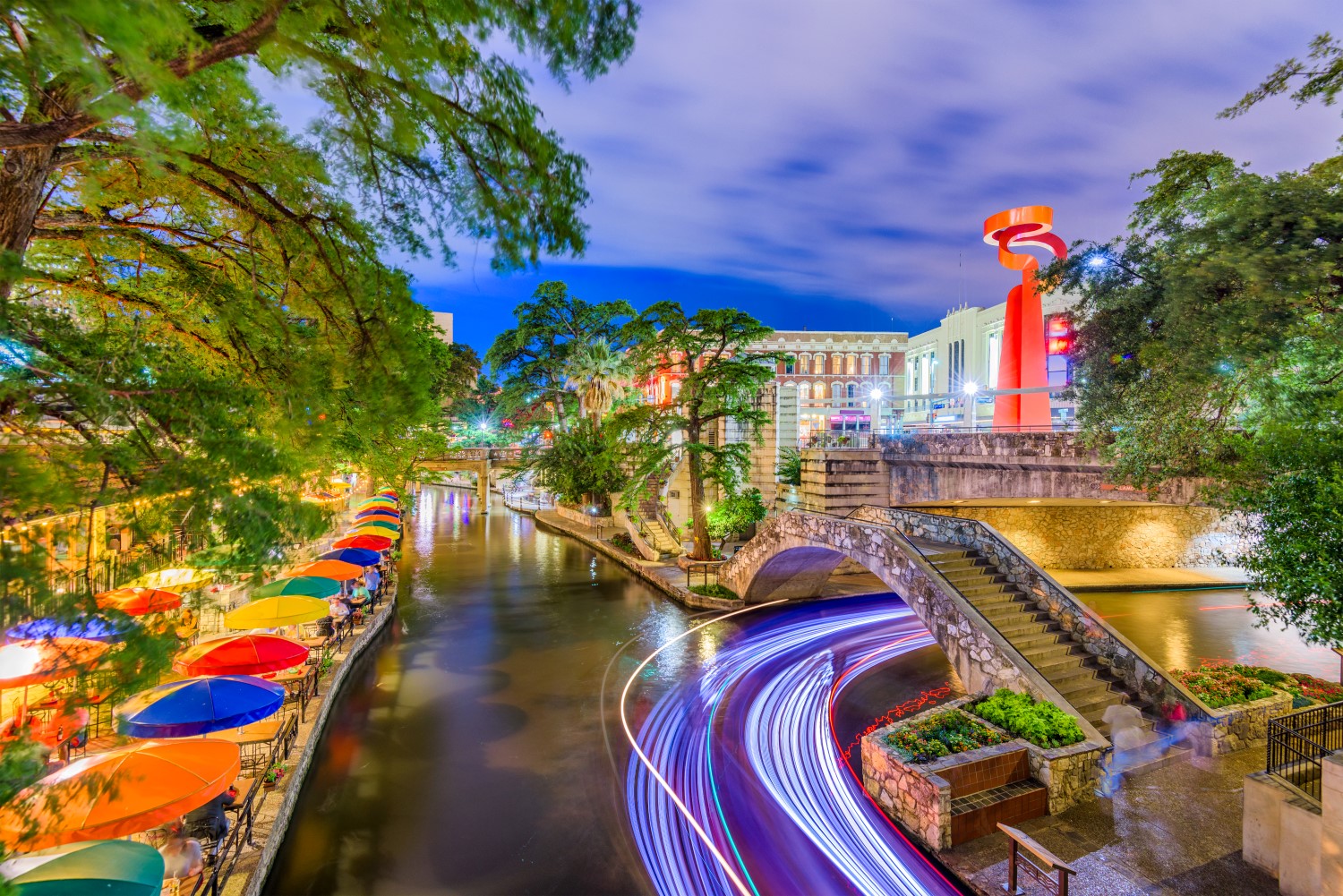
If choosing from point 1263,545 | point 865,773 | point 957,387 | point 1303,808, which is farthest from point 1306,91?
point 957,387

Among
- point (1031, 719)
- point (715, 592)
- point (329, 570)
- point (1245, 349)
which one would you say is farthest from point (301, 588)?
point (1245, 349)

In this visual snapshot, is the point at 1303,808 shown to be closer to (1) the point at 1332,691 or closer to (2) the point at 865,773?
(2) the point at 865,773

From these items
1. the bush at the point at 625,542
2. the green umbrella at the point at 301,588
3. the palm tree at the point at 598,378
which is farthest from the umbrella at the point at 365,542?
the palm tree at the point at 598,378

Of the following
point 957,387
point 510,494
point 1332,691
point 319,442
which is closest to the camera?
point 319,442

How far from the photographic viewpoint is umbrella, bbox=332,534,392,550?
1852cm

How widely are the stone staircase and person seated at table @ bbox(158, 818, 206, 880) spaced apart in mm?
12837

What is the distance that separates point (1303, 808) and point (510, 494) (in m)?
57.7

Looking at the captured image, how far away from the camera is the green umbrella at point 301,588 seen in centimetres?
1310

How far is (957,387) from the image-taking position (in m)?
53.0

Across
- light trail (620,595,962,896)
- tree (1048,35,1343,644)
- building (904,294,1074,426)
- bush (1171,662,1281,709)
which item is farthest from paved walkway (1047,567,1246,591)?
building (904,294,1074,426)

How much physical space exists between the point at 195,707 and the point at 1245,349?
14563 millimetres

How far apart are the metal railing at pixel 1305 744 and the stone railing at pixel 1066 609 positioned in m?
1.90

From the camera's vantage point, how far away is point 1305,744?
8539 mm

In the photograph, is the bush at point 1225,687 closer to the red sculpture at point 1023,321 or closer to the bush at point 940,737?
the bush at point 940,737
